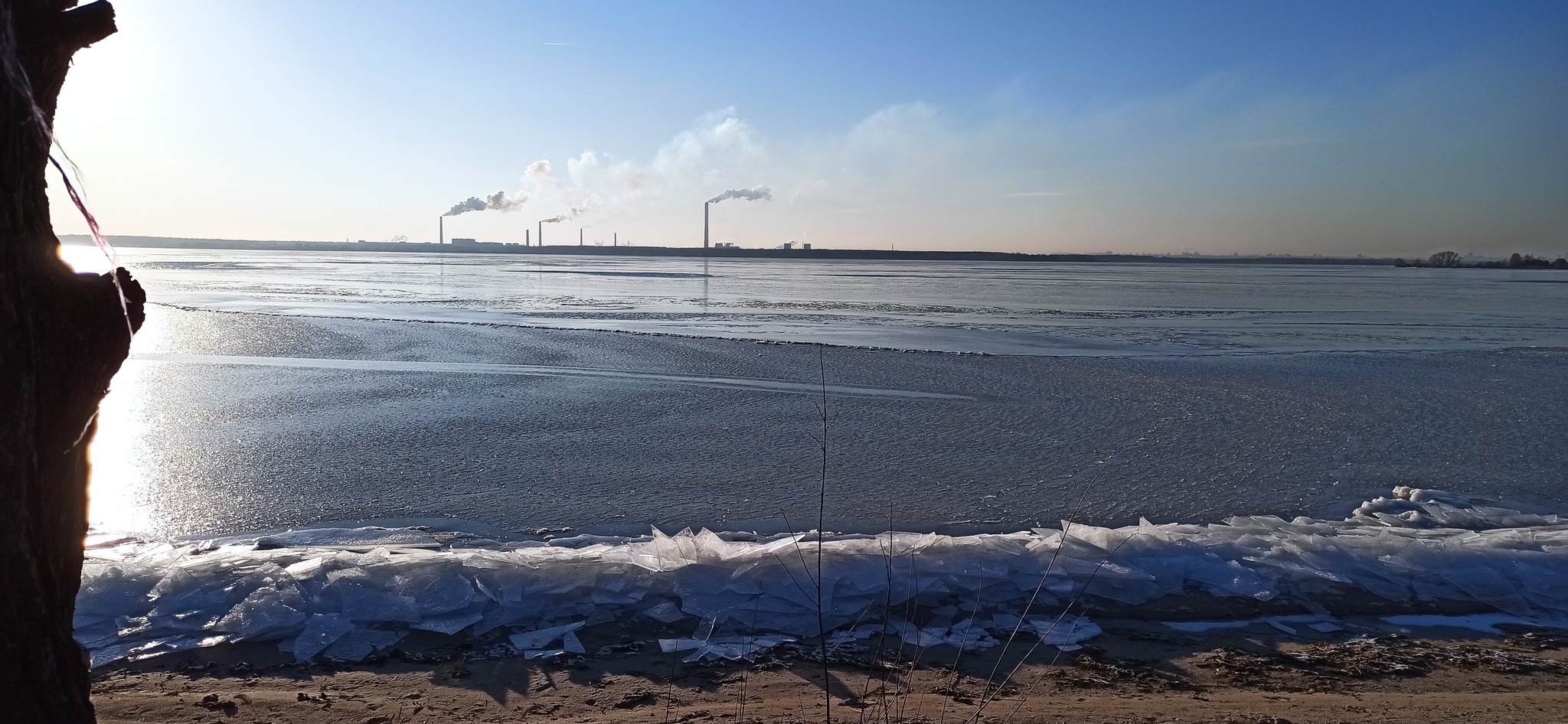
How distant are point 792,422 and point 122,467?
494 centimetres

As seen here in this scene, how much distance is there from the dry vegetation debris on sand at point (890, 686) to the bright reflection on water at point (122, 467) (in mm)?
1077

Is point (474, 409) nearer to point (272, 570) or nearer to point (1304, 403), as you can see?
point (272, 570)

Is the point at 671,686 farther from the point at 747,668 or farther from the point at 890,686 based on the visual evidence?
the point at 890,686

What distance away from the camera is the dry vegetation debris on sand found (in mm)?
3006

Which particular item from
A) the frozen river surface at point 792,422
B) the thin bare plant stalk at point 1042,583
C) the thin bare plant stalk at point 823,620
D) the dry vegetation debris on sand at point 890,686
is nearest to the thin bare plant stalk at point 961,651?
the dry vegetation debris on sand at point 890,686

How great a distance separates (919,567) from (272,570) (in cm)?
291

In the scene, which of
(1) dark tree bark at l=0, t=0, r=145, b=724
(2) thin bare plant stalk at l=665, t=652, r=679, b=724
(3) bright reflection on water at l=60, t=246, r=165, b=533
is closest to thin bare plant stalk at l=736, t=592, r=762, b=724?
(2) thin bare plant stalk at l=665, t=652, r=679, b=724

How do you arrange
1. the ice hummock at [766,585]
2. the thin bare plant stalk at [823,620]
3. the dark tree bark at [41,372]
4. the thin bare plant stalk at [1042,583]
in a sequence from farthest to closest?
the ice hummock at [766,585] → the thin bare plant stalk at [1042,583] → the thin bare plant stalk at [823,620] → the dark tree bark at [41,372]

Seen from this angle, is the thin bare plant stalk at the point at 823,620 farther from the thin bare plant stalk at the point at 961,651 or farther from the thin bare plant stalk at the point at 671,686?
the thin bare plant stalk at the point at 671,686

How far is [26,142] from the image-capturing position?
1.43m

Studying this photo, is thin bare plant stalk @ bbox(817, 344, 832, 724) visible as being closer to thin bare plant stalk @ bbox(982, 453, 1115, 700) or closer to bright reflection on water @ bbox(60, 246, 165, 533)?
thin bare plant stalk @ bbox(982, 453, 1115, 700)

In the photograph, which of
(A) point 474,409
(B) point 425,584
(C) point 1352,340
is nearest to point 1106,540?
(B) point 425,584

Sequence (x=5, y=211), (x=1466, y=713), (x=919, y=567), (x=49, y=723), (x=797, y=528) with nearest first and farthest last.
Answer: (x=5, y=211) → (x=49, y=723) → (x=1466, y=713) → (x=919, y=567) → (x=797, y=528)

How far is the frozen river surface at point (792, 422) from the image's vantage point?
18.6 feet
